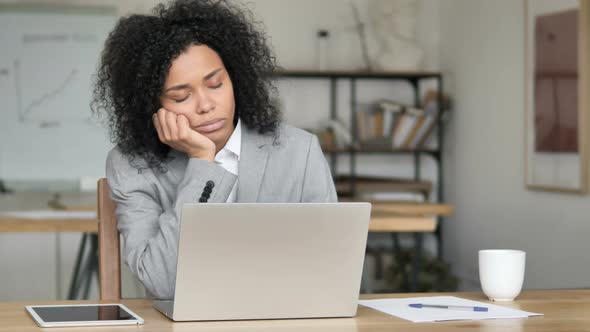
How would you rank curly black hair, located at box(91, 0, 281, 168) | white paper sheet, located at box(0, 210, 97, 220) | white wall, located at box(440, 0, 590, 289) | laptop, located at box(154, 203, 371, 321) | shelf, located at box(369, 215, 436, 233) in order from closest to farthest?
laptop, located at box(154, 203, 371, 321), curly black hair, located at box(91, 0, 281, 168), shelf, located at box(369, 215, 436, 233), white paper sheet, located at box(0, 210, 97, 220), white wall, located at box(440, 0, 590, 289)

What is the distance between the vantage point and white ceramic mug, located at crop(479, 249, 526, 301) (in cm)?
161

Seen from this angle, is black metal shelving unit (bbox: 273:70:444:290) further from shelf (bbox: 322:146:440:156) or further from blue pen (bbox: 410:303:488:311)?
blue pen (bbox: 410:303:488:311)

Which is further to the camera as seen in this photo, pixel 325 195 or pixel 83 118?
pixel 83 118

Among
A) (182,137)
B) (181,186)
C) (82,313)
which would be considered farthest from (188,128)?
(82,313)

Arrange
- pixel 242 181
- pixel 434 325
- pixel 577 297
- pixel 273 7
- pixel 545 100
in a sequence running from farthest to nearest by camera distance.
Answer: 1. pixel 273 7
2. pixel 545 100
3. pixel 242 181
4. pixel 577 297
5. pixel 434 325

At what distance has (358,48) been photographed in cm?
563

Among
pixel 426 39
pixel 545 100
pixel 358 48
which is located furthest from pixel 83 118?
pixel 545 100

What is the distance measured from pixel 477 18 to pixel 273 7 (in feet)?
3.94

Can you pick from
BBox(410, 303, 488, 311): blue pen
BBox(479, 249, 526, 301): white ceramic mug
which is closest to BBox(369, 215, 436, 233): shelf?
BBox(479, 249, 526, 301): white ceramic mug

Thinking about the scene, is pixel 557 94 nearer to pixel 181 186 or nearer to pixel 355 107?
pixel 355 107

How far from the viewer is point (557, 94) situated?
13.9ft

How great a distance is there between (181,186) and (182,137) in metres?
0.12

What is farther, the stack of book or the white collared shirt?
the stack of book

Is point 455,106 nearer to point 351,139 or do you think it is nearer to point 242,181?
point 351,139
